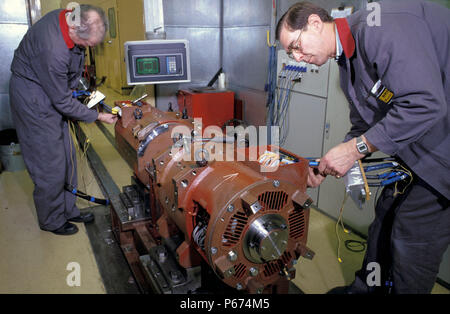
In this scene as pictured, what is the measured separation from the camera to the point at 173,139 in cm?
175

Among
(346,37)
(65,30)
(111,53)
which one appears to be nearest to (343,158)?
(346,37)

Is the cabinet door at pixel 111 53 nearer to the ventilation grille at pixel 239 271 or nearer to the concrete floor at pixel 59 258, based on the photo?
the concrete floor at pixel 59 258

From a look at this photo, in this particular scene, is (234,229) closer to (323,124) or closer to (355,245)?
Answer: (355,245)

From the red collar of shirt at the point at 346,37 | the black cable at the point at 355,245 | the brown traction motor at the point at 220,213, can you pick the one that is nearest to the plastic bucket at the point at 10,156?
the brown traction motor at the point at 220,213

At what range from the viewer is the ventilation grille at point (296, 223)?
3.97ft

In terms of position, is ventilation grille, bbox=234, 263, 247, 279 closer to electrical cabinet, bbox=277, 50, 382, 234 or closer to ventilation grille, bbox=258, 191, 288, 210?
ventilation grille, bbox=258, 191, 288, 210

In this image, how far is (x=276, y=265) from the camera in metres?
1.23

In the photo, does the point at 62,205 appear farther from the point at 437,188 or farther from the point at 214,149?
the point at 437,188

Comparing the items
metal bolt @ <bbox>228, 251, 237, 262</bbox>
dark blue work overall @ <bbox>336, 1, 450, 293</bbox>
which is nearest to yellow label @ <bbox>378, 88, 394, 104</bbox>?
dark blue work overall @ <bbox>336, 1, 450, 293</bbox>

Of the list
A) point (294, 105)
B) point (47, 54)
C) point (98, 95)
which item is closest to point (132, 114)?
point (98, 95)

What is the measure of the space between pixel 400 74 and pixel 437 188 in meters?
0.45

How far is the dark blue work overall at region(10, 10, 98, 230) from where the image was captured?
211 cm

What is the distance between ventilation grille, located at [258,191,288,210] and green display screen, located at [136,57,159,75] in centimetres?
222

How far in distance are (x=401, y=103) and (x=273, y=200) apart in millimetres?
488
